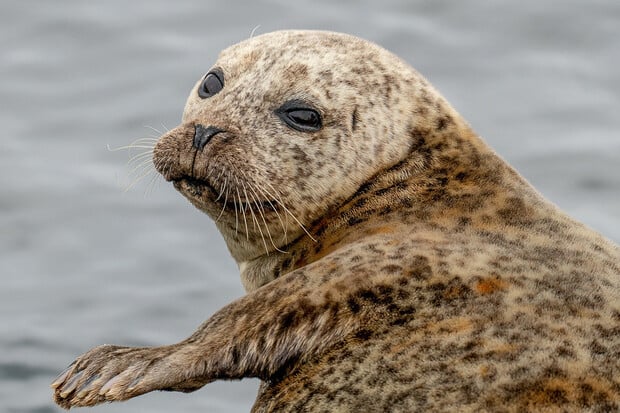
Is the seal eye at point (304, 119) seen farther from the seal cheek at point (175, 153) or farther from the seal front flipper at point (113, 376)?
the seal front flipper at point (113, 376)

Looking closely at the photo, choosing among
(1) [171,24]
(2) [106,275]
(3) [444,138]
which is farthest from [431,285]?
(1) [171,24]

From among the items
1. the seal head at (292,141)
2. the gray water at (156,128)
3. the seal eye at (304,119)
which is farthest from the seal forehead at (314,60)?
the gray water at (156,128)

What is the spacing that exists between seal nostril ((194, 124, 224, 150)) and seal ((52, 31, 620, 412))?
11 mm

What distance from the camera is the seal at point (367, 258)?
8422 mm

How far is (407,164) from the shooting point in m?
9.96

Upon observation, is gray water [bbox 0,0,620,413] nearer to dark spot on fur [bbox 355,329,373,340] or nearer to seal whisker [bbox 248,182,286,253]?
seal whisker [bbox 248,182,286,253]

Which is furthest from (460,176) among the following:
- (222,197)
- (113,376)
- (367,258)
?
(113,376)

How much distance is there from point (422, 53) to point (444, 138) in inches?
343

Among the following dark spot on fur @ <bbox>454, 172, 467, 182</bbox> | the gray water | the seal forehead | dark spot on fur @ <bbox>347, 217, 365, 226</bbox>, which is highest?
the gray water

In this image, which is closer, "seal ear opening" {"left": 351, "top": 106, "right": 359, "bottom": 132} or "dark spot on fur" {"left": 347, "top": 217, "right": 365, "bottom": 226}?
"dark spot on fur" {"left": 347, "top": 217, "right": 365, "bottom": 226}

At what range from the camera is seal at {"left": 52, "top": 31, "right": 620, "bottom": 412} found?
8422 mm

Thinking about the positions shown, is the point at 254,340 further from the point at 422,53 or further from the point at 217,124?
the point at 422,53

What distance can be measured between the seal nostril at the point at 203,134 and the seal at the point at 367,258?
0.01 metres

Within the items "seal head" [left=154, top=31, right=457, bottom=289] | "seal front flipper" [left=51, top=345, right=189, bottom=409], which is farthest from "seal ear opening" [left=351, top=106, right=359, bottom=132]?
"seal front flipper" [left=51, top=345, right=189, bottom=409]
